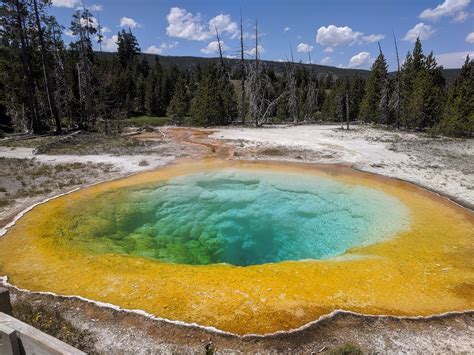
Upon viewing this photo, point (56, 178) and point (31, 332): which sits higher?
point (31, 332)

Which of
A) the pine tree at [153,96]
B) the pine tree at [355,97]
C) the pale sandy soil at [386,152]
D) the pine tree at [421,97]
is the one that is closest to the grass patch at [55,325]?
the pale sandy soil at [386,152]

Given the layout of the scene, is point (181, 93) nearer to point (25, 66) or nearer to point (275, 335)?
point (25, 66)

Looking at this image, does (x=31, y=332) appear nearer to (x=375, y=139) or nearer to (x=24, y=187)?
(x=24, y=187)

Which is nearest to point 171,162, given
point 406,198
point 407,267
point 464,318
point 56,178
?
point 56,178

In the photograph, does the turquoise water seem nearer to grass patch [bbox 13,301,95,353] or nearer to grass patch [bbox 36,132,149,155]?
grass patch [bbox 13,301,95,353]

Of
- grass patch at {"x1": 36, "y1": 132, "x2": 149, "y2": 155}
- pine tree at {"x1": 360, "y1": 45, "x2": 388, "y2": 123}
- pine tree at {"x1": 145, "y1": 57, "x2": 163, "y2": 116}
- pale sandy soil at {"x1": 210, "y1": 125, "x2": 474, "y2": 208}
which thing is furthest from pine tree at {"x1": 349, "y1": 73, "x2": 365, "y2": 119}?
grass patch at {"x1": 36, "y1": 132, "x2": 149, "y2": 155}

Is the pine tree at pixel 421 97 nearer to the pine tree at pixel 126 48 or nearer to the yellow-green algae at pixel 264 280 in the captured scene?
the yellow-green algae at pixel 264 280
